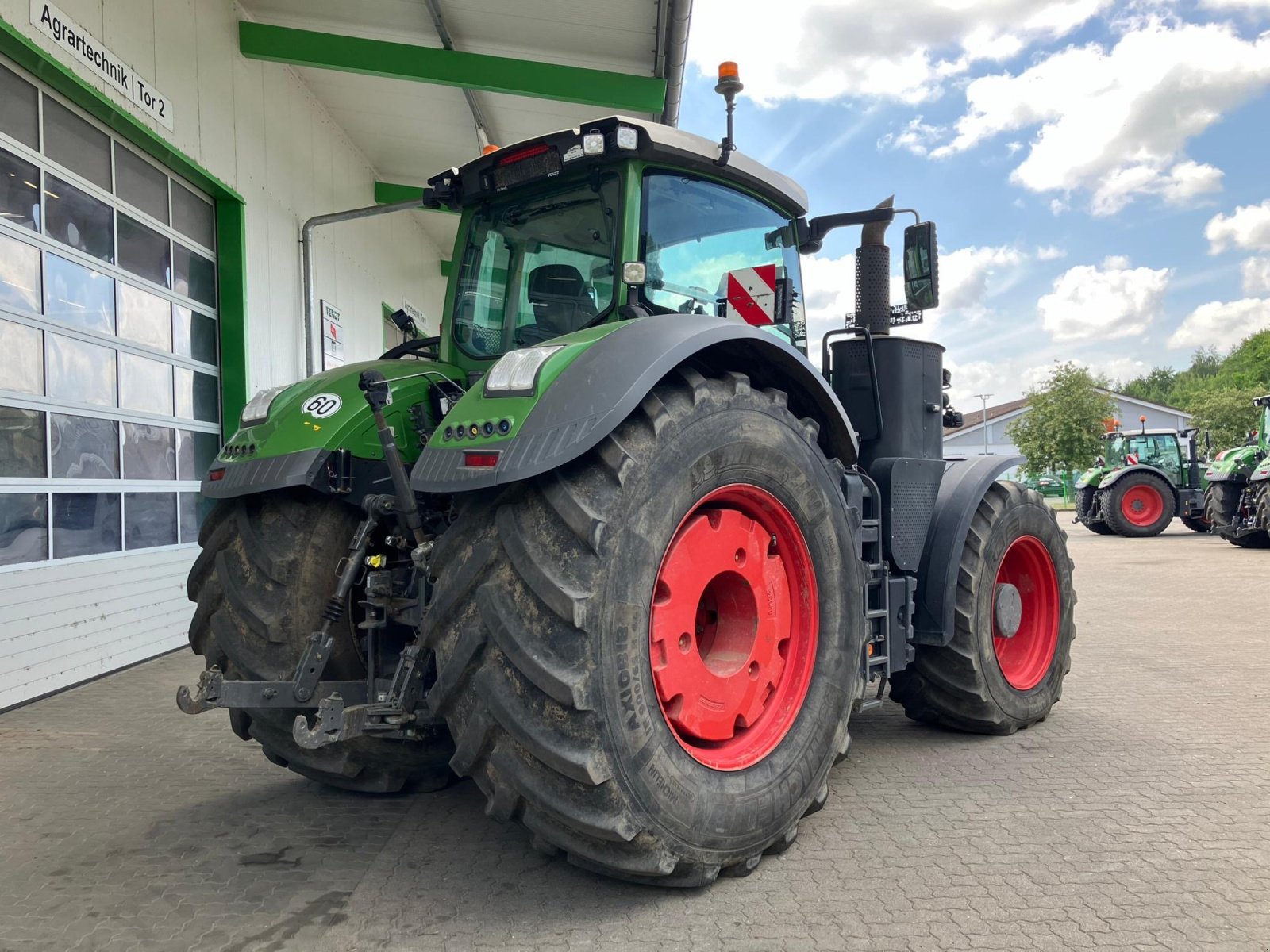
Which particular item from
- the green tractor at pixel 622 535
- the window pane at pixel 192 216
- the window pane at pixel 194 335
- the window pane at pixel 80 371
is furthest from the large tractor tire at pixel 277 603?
the window pane at pixel 192 216

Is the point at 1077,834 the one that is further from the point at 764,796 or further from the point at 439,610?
the point at 439,610

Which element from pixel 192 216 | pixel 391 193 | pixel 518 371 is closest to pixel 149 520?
pixel 192 216

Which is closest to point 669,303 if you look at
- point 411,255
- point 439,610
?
point 439,610

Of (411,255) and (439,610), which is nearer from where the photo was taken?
(439,610)

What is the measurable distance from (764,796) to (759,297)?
1873mm

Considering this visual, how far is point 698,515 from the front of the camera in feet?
9.05

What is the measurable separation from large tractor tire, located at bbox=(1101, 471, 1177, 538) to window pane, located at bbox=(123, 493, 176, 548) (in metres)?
17.1

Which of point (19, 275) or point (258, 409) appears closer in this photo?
point (258, 409)

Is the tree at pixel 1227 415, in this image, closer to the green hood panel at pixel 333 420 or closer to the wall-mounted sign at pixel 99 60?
the wall-mounted sign at pixel 99 60

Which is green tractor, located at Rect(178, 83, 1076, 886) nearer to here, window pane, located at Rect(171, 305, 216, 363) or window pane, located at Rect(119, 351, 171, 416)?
window pane, located at Rect(119, 351, 171, 416)

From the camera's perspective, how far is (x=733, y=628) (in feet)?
9.43

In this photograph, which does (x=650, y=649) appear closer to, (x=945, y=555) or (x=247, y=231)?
(x=945, y=555)

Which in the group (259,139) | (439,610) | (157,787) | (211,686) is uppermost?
(259,139)

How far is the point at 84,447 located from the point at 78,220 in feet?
4.71
